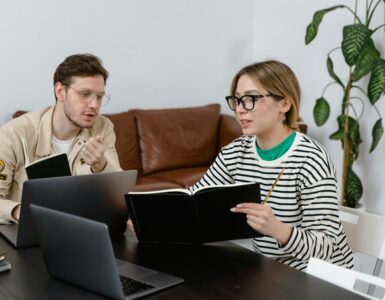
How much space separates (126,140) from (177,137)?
0.41 meters

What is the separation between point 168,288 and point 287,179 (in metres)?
0.65

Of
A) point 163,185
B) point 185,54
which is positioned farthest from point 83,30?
point 163,185

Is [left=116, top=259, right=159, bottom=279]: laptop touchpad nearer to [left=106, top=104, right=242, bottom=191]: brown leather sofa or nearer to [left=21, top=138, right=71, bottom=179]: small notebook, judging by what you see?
[left=21, top=138, right=71, bottom=179]: small notebook

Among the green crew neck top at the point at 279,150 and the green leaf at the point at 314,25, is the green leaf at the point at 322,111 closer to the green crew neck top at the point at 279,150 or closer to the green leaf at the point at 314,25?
the green leaf at the point at 314,25

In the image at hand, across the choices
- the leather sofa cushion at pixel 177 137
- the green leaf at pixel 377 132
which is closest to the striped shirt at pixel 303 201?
the green leaf at pixel 377 132

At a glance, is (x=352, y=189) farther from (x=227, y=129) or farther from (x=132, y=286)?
(x=132, y=286)

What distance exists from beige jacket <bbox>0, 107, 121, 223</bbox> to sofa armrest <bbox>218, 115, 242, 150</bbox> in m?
1.87

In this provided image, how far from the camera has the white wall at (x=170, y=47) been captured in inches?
147

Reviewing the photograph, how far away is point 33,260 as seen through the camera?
158 centimetres

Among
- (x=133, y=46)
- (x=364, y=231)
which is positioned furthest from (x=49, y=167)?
(x=133, y=46)

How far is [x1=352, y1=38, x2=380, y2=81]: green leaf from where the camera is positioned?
344 cm

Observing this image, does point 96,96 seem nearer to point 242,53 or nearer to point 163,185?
point 163,185

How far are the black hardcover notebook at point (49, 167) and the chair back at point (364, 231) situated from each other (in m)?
0.95

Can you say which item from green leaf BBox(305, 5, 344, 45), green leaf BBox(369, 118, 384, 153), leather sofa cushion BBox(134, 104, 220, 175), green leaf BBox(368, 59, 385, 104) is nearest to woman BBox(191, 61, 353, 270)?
green leaf BBox(368, 59, 385, 104)
